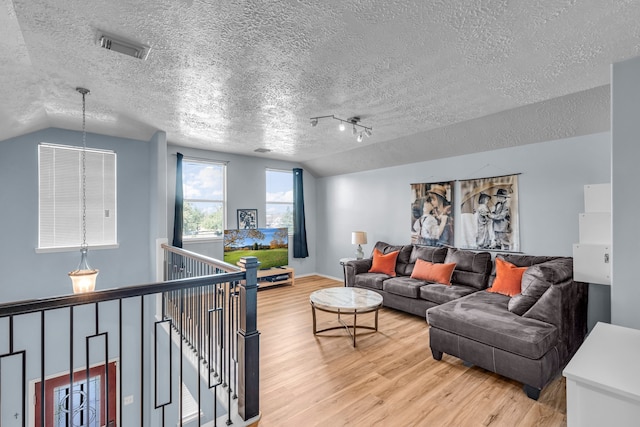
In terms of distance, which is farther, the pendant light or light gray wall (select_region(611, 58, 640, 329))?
the pendant light

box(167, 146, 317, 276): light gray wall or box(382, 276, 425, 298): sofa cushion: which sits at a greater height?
box(167, 146, 317, 276): light gray wall

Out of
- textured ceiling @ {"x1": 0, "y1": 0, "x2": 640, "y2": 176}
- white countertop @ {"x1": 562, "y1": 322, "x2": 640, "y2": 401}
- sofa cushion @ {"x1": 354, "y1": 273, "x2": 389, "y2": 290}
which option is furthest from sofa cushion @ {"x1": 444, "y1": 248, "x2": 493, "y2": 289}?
white countertop @ {"x1": 562, "y1": 322, "x2": 640, "y2": 401}

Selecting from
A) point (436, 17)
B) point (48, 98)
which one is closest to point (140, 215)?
point (48, 98)

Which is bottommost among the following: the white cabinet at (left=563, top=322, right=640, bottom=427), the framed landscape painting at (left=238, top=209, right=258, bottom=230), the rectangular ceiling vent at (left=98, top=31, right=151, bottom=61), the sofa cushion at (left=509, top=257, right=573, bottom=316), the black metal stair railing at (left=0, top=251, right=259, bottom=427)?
the black metal stair railing at (left=0, top=251, right=259, bottom=427)

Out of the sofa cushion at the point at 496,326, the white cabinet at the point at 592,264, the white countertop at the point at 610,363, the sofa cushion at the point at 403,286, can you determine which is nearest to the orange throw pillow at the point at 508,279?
the sofa cushion at the point at 496,326

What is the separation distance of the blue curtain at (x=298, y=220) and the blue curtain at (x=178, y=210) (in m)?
2.50

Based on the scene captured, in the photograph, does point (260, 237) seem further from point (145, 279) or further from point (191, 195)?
point (145, 279)

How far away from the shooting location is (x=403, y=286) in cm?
421

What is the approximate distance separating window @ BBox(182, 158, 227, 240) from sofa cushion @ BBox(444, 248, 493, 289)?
13.6ft

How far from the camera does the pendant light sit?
2.67 meters

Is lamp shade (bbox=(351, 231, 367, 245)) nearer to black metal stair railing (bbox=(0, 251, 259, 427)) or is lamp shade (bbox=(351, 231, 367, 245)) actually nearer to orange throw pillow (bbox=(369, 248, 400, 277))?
orange throw pillow (bbox=(369, 248, 400, 277))

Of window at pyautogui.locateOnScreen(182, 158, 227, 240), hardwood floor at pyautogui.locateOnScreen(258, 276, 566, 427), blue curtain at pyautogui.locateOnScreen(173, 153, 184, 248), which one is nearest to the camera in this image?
hardwood floor at pyautogui.locateOnScreen(258, 276, 566, 427)

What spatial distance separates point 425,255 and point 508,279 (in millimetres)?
1316

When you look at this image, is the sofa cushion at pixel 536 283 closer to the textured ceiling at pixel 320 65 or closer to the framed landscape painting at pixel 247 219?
the textured ceiling at pixel 320 65
